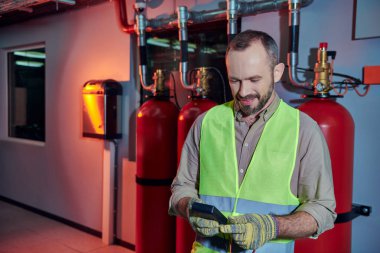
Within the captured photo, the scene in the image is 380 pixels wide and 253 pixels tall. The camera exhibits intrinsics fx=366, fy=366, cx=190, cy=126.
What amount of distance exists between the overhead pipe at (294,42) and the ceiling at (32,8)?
201cm

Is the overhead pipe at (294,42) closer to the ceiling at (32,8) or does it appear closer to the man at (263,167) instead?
the man at (263,167)

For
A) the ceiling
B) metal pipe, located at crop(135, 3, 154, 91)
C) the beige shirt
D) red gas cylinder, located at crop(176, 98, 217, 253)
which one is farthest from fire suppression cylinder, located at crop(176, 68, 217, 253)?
the ceiling

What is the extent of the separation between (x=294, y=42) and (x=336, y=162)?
0.69 m

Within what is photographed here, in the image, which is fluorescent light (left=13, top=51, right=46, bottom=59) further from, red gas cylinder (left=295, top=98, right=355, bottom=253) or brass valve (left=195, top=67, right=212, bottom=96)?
red gas cylinder (left=295, top=98, right=355, bottom=253)

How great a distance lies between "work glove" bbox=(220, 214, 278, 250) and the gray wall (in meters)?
1.13

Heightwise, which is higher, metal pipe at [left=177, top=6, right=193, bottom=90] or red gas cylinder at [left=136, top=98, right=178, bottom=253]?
metal pipe at [left=177, top=6, right=193, bottom=90]

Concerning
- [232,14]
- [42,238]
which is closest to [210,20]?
[232,14]

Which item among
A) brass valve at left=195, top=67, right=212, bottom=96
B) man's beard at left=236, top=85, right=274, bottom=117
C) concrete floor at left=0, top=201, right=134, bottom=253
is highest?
brass valve at left=195, top=67, right=212, bottom=96

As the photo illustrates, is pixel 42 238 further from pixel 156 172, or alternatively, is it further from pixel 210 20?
pixel 210 20

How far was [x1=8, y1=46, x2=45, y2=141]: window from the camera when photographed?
447cm

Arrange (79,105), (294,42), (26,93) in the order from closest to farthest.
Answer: (294,42)
(79,105)
(26,93)

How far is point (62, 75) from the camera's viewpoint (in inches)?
152

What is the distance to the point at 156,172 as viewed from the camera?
2447mm

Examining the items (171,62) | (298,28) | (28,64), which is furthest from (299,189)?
(28,64)
